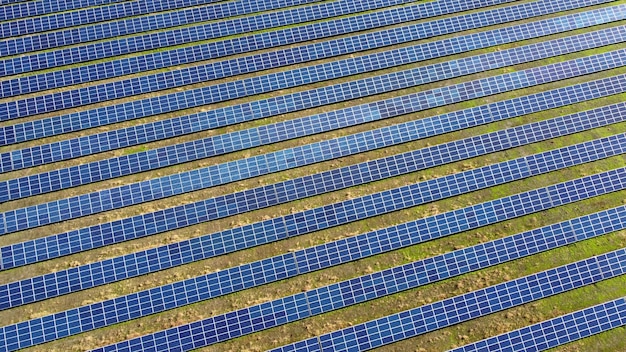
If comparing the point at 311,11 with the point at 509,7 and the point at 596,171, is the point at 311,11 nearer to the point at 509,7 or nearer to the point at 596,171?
the point at 509,7

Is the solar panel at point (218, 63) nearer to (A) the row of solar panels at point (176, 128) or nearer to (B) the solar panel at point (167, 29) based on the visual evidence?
(B) the solar panel at point (167, 29)

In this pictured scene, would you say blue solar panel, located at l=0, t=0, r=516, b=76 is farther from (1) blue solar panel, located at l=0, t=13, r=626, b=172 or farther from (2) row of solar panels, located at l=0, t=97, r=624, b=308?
(2) row of solar panels, located at l=0, t=97, r=624, b=308

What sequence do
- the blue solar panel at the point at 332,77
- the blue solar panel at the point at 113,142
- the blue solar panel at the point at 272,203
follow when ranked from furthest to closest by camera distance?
the blue solar panel at the point at 332,77 → the blue solar panel at the point at 113,142 → the blue solar panel at the point at 272,203

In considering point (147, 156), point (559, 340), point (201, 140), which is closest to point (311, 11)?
point (201, 140)

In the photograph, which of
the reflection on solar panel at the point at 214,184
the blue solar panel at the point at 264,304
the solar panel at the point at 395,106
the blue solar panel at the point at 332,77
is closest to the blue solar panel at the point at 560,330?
the blue solar panel at the point at 264,304

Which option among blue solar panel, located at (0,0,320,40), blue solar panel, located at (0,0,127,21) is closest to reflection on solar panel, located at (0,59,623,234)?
blue solar panel, located at (0,0,320,40)
